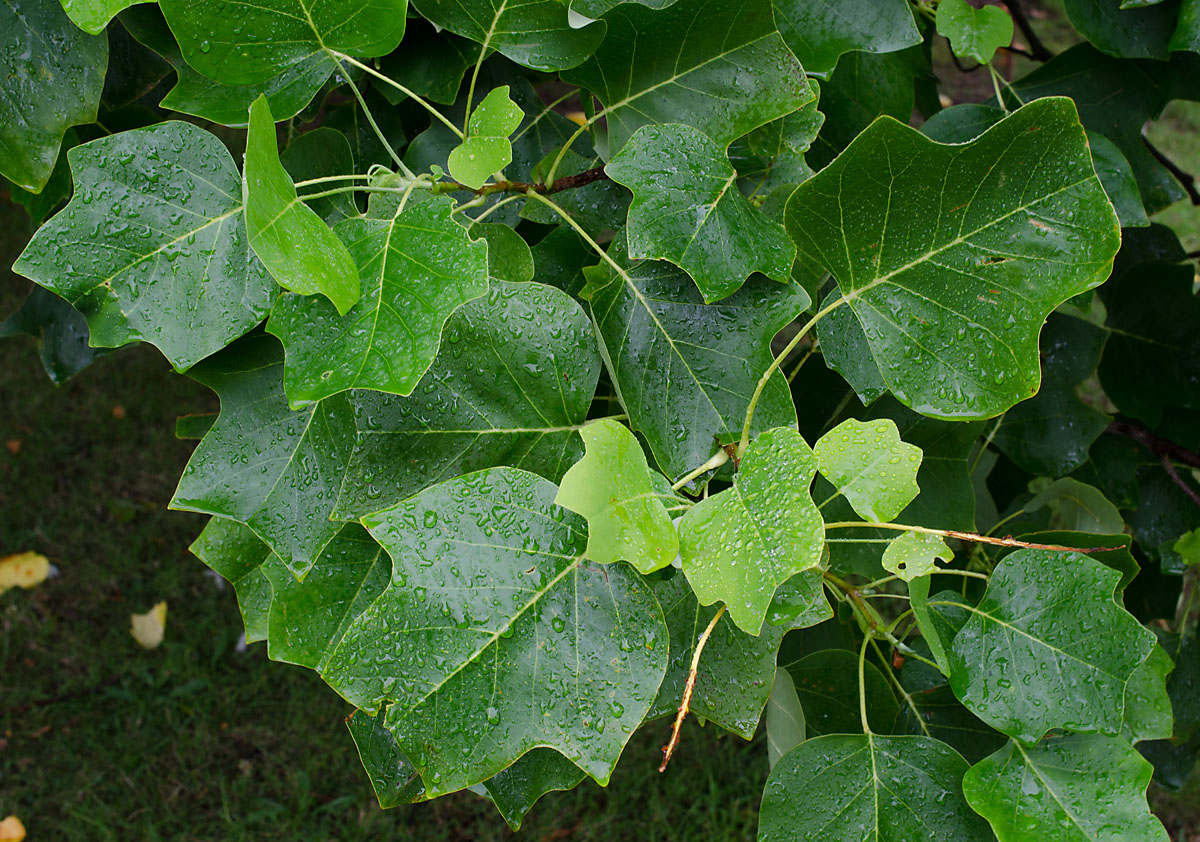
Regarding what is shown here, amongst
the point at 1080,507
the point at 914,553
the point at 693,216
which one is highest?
the point at 693,216

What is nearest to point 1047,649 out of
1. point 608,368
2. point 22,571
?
point 608,368

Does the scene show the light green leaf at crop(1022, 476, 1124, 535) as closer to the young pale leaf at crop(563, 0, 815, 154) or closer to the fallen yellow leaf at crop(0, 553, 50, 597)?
the young pale leaf at crop(563, 0, 815, 154)

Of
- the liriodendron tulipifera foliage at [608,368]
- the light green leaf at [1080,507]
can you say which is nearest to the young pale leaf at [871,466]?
the liriodendron tulipifera foliage at [608,368]

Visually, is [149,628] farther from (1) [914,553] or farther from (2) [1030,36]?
(2) [1030,36]

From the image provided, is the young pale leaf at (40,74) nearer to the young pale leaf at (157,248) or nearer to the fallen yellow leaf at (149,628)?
the young pale leaf at (157,248)

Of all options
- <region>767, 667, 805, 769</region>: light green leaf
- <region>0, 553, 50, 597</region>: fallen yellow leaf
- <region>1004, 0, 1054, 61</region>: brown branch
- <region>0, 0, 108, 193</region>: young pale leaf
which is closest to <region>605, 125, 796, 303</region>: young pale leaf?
<region>767, 667, 805, 769</region>: light green leaf

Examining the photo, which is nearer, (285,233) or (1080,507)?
(285,233)
